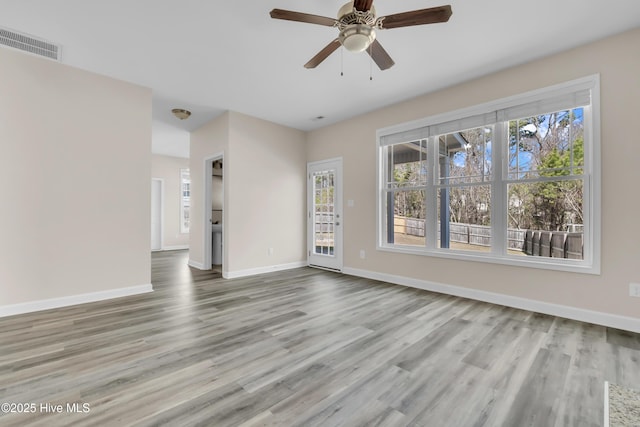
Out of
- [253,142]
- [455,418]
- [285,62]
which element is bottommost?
[455,418]

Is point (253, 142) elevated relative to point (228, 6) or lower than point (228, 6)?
lower

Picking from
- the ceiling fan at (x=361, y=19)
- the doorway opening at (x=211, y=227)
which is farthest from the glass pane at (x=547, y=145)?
the doorway opening at (x=211, y=227)

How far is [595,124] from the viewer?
278cm

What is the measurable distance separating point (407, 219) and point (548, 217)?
5.69 ft

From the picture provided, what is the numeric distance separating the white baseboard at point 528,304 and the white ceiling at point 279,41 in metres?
2.74

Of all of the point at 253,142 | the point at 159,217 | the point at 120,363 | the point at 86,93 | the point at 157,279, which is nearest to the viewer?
the point at 120,363

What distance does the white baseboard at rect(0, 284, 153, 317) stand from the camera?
2.92m

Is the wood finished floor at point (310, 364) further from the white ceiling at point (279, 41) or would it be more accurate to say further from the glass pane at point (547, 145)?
the white ceiling at point (279, 41)

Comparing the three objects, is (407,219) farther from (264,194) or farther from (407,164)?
(264,194)

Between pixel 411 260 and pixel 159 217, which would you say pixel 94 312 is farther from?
pixel 159 217

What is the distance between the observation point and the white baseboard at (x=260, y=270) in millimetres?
4625

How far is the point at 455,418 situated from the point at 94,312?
3.53 m

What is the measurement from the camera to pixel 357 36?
2047 millimetres

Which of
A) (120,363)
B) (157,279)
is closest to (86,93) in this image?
(157,279)
